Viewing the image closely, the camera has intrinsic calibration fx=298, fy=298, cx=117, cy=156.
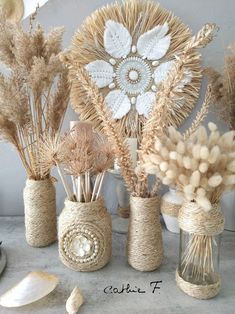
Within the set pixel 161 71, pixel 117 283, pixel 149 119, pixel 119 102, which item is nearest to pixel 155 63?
pixel 161 71

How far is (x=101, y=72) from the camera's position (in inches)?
33.7

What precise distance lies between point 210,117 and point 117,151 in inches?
17.1

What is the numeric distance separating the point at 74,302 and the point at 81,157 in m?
0.27

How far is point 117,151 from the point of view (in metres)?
0.61

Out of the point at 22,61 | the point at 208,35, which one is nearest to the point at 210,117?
the point at 208,35

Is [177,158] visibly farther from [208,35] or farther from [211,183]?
[208,35]

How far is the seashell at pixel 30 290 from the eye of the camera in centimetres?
53

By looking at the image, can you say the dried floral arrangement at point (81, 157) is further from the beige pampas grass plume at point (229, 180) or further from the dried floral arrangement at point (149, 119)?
the beige pampas grass plume at point (229, 180)

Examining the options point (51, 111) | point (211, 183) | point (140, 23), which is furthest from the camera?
point (140, 23)

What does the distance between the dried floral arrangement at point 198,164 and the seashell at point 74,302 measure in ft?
0.87

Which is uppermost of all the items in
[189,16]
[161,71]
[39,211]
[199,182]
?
[189,16]

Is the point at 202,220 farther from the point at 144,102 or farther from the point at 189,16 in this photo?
the point at 189,16

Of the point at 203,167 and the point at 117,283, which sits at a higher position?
the point at 203,167
